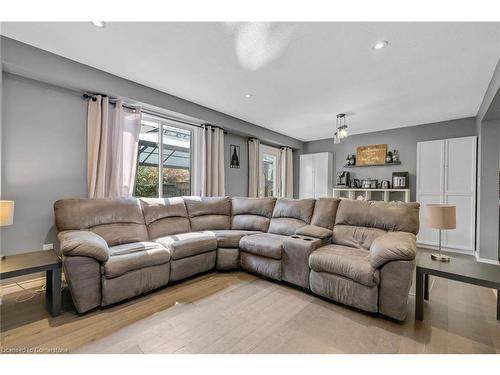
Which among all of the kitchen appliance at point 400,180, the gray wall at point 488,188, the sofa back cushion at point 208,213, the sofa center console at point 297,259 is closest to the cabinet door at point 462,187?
the gray wall at point 488,188

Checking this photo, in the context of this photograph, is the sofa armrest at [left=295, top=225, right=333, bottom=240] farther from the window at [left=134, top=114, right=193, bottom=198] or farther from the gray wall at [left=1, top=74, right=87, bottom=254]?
the gray wall at [left=1, top=74, right=87, bottom=254]

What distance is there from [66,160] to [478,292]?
495cm

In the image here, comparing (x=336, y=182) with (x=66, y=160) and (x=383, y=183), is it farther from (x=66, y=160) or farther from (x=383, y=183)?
(x=66, y=160)

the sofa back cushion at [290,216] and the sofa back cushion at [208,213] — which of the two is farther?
the sofa back cushion at [208,213]

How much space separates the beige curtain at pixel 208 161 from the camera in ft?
13.4

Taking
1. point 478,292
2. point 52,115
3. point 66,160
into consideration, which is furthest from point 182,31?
point 478,292

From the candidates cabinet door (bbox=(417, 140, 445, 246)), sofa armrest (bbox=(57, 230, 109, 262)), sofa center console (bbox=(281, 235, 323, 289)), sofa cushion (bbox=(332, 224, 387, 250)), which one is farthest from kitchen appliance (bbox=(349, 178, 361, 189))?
sofa armrest (bbox=(57, 230, 109, 262))

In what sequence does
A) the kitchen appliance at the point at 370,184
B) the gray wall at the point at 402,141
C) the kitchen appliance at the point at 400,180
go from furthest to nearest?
the kitchen appliance at the point at 370,184
the kitchen appliance at the point at 400,180
the gray wall at the point at 402,141

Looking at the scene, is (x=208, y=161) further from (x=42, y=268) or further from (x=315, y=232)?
(x=42, y=268)

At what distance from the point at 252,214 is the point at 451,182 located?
3.71 meters

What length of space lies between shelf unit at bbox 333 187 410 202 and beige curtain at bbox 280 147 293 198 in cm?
122

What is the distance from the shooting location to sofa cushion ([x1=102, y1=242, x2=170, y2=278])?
6.60 ft

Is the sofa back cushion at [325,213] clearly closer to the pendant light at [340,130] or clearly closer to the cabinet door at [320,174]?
the pendant light at [340,130]

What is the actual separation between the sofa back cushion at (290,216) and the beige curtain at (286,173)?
106 inches
